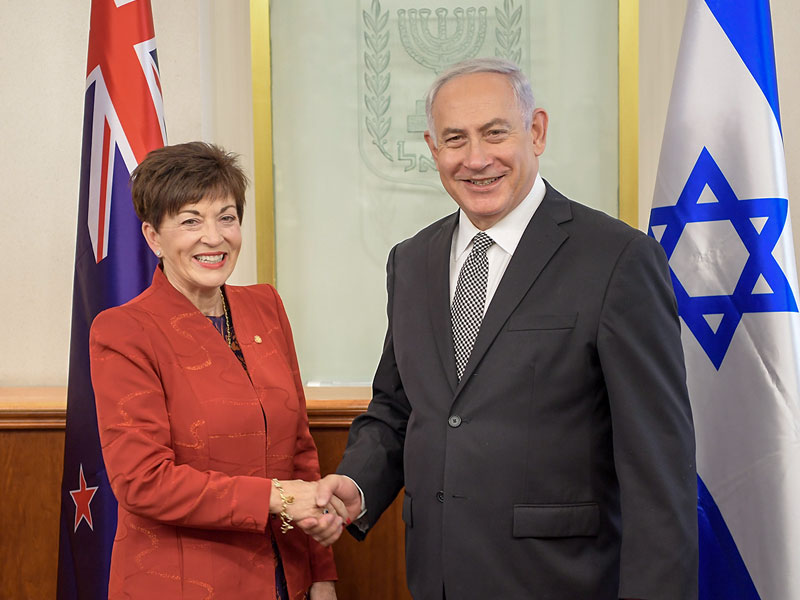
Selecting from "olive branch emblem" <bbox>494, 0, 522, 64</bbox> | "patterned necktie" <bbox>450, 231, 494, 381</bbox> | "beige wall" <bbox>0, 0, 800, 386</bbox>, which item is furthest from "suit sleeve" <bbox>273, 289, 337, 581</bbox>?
"olive branch emblem" <bbox>494, 0, 522, 64</bbox>

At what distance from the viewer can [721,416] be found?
6.56 ft

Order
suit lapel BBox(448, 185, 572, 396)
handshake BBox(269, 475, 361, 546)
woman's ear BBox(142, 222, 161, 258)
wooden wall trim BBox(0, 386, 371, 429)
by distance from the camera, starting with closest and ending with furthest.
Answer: suit lapel BBox(448, 185, 572, 396) < handshake BBox(269, 475, 361, 546) < woman's ear BBox(142, 222, 161, 258) < wooden wall trim BBox(0, 386, 371, 429)

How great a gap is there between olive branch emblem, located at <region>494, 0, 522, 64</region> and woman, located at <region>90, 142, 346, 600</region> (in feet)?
4.76

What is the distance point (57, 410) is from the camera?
8.60 ft

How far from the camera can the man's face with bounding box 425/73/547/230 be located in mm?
1561

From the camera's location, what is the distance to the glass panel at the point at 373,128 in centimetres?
291

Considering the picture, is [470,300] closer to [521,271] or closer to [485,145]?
[521,271]

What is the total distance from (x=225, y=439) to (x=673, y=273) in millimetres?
1190

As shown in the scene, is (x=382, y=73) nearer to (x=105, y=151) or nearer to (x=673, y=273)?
(x=105, y=151)

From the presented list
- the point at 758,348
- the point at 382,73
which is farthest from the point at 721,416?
the point at 382,73

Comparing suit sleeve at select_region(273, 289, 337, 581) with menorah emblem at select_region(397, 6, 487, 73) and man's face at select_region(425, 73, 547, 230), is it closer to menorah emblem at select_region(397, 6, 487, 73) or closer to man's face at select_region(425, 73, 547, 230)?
man's face at select_region(425, 73, 547, 230)

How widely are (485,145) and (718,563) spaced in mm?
1226

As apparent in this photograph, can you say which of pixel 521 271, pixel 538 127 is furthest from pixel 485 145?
pixel 521 271

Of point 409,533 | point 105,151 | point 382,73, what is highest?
point 382,73
